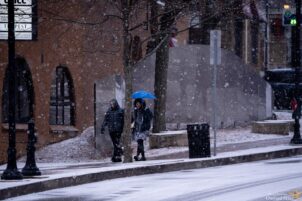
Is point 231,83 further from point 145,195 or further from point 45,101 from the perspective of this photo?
point 145,195

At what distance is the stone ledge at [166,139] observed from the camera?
26688 millimetres

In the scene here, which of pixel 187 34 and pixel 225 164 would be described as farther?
pixel 187 34

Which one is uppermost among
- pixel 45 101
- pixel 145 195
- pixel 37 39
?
pixel 37 39

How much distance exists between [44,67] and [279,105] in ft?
75.6

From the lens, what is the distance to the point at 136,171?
19.7 metres

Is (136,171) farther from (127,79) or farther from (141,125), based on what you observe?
(127,79)

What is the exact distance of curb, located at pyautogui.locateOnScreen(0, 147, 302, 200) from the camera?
16166 millimetres

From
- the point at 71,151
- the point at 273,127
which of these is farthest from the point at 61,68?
the point at 273,127

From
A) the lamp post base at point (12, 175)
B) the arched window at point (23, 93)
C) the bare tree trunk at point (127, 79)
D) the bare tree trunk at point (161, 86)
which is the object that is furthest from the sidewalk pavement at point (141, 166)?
the arched window at point (23, 93)

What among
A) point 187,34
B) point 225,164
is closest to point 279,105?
point 187,34

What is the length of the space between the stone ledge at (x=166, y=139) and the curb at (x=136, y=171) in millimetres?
3924

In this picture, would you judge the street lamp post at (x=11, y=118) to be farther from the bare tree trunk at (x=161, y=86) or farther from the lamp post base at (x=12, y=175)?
the bare tree trunk at (x=161, y=86)

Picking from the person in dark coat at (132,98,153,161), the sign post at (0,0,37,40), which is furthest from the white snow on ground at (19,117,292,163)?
the sign post at (0,0,37,40)

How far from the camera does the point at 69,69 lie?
28.1m
